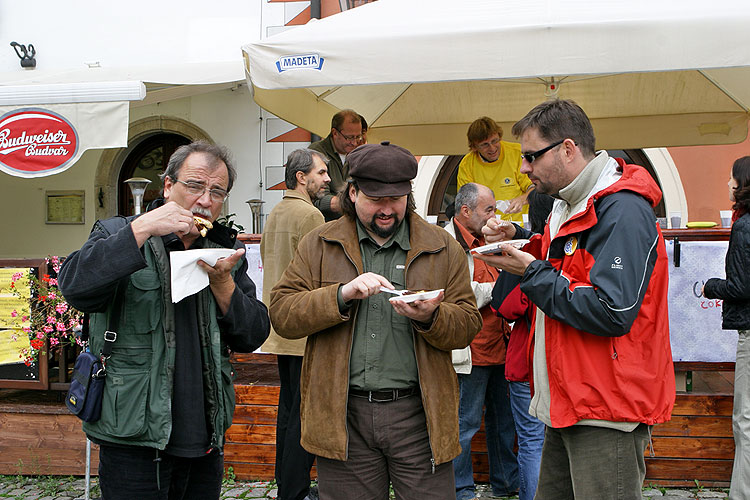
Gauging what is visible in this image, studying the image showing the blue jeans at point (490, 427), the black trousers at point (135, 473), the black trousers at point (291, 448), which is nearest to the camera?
the black trousers at point (135, 473)

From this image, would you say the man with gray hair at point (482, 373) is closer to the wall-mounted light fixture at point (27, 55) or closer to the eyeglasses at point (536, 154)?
the eyeglasses at point (536, 154)

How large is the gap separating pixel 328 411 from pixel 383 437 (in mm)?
221

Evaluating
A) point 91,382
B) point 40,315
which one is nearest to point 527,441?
point 91,382

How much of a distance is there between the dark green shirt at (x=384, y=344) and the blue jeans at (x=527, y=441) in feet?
4.73

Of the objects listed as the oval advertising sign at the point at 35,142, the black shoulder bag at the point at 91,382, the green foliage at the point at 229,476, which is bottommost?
the green foliage at the point at 229,476

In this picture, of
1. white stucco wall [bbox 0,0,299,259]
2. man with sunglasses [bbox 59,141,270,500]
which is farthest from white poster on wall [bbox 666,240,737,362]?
white stucco wall [bbox 0,0,299,259]

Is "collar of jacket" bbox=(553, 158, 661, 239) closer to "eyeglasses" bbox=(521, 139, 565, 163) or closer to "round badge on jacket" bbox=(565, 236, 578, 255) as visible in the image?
"round badge on jacket" bbox=(565, 236, 578, 255)

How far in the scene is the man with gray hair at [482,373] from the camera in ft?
12.9

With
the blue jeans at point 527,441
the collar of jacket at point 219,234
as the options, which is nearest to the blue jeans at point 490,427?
the blue jeans at point 527,441

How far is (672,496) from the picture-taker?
14.3ft

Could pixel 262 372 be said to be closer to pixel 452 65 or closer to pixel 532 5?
pixel 452 65

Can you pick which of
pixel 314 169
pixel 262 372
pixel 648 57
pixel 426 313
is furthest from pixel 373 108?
pixel 426 313

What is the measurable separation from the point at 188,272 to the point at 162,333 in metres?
0.25

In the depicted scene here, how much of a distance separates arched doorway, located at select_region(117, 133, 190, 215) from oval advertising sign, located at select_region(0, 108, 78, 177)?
201 inches
